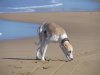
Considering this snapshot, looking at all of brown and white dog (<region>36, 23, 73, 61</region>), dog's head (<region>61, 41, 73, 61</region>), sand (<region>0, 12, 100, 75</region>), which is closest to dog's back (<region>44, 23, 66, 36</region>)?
brown and white dog (<region>36, 23, 73, 61</region>)

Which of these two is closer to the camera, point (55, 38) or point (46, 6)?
point (55, 38)

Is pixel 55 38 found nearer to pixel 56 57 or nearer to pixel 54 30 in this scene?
pixel 54 30

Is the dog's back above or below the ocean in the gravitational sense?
above

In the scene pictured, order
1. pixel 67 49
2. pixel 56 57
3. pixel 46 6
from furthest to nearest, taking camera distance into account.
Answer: pixel 46 6 → pixel 56 57 → pixel 67 49

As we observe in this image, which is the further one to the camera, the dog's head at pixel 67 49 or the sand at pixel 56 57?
the dog's head at pixel 67 49

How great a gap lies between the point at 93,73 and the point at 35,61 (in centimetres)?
232

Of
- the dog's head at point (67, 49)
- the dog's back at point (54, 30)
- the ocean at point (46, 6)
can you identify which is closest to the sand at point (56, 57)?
the dog's head at point (67, 49)

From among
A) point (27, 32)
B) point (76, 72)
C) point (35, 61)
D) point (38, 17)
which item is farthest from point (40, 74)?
point (38, 17)

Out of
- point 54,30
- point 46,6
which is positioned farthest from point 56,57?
point 46,6

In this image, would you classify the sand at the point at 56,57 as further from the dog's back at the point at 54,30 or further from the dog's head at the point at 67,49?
the dog's back at the point at 54,30

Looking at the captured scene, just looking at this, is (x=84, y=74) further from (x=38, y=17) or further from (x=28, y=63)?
(x=38, y=17)

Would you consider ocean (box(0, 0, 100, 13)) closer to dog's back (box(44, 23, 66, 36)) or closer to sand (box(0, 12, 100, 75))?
sand (box(0, 12, 100, 75))

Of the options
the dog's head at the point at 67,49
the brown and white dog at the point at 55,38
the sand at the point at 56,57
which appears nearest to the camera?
the sand at the point at 56,57

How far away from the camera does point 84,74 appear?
334 inches
